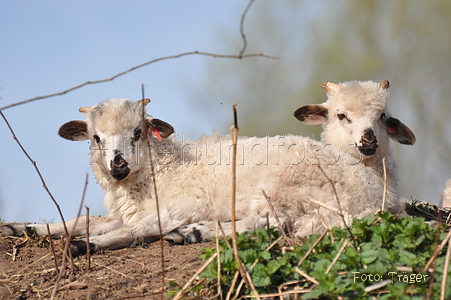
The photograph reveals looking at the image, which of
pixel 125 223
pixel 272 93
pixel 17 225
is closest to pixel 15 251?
pixel 17 225

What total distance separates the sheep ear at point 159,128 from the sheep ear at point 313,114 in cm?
186

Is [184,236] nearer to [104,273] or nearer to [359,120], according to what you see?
[104,273]

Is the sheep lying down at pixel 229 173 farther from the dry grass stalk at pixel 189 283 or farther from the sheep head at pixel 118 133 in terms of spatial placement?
the dry grass stalk at pixel 189 283

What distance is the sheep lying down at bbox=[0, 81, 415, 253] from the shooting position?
508cm

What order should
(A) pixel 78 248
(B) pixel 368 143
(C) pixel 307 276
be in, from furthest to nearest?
(B) pixel 368 143
(A) pixel 78 248
(C) pixel 307 276

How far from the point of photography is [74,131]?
6.26 meters

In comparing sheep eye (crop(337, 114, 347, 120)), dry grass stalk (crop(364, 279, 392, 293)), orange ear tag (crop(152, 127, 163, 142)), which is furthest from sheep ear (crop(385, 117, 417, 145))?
dry grass stalk (crop(364, 279, 392, 293))

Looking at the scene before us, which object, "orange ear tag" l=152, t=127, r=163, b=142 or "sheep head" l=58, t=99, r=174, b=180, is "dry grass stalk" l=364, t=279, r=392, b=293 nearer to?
"sheep head" l=58, t=99, r=174, b=180

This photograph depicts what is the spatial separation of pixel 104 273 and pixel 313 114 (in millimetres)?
3861

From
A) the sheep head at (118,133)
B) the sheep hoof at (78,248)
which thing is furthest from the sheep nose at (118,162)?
the sheep hoof at (78,248)

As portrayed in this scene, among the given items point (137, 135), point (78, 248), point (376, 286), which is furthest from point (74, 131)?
point (376, 286)

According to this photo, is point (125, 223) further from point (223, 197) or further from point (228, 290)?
point (228, 290)

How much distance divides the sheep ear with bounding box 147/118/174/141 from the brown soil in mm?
1538

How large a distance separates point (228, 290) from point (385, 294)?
1.06 m
